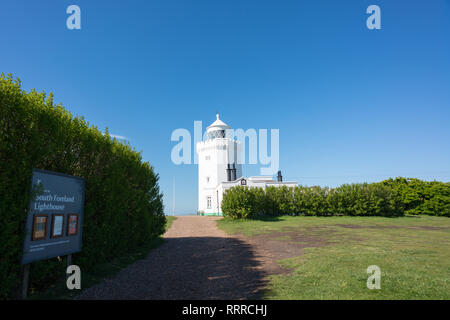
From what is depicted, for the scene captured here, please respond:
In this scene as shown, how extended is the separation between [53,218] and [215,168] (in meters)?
32.0

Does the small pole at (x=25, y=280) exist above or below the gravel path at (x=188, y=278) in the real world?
above

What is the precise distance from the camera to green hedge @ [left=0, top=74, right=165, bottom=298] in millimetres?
4375

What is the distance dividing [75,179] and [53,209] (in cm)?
94

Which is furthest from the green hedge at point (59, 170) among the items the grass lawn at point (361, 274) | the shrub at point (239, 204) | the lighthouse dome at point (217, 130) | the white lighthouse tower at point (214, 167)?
the lighthouse dome at point (217, 130)

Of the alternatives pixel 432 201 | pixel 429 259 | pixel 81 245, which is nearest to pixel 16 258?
pixel 81 245

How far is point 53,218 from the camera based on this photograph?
513cm

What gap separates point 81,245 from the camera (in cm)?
600

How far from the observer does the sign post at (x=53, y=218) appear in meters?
4.58

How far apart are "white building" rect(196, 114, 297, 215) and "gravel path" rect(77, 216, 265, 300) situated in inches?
979

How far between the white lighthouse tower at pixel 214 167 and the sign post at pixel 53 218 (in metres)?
29.3

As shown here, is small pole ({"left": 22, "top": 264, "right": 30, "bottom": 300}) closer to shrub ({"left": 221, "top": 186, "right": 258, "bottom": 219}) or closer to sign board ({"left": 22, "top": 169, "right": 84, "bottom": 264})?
sign board ({"left": 22, "top": 169, "right": 84, "bottom": 264})

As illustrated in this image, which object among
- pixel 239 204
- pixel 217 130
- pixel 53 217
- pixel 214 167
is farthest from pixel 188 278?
pixel 217 130

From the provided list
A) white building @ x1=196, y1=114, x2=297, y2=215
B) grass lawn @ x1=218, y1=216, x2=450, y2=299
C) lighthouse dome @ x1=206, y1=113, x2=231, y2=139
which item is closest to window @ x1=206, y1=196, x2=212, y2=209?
white building @ x1=196, y1=114, x2=297, y2=215

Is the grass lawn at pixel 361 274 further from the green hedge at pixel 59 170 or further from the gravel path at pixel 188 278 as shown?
the green hedge at pixel 59 170
